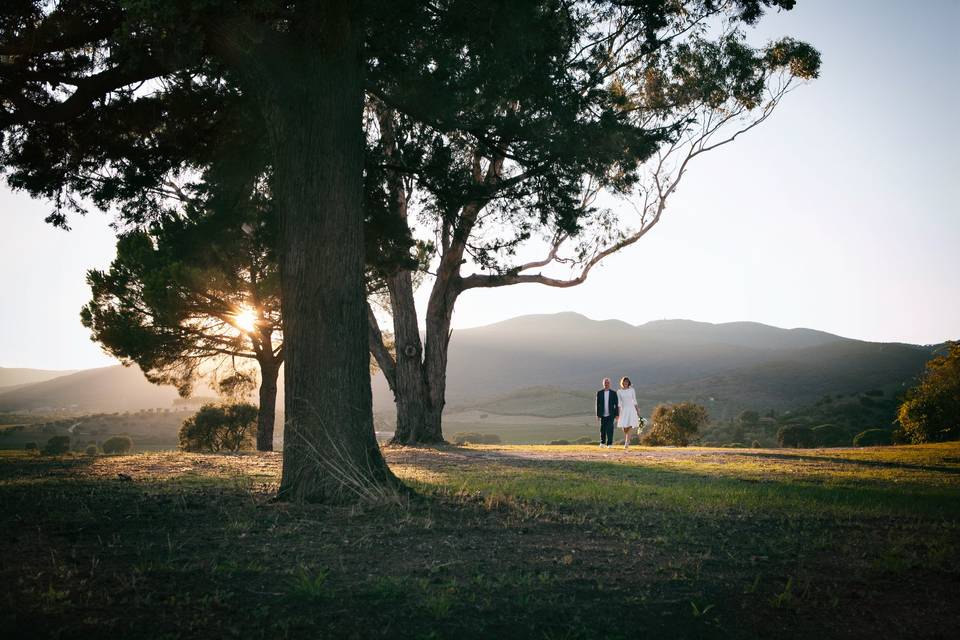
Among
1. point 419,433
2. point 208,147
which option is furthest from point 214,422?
point 208,147

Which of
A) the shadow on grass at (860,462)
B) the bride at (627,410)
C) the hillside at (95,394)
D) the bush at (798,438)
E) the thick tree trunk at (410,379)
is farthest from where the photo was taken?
the hillside at (95,394)

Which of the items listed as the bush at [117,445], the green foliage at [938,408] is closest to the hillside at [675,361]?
the green foliage at [938,408]

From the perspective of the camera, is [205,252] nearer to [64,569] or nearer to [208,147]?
[208,147]

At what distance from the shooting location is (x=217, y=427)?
25297mm

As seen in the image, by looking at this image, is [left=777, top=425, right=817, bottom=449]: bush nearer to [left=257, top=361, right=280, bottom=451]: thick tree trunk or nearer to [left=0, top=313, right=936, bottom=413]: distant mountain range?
[left=257, top=361, right=280, bottom=451]: thick tree trunk

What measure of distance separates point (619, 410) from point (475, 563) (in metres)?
15.0

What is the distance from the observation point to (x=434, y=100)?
26.1 ft

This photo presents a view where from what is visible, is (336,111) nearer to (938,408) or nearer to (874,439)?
(938,408)

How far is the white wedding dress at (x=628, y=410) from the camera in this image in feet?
57.9

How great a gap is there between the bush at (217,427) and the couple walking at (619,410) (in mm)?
14409

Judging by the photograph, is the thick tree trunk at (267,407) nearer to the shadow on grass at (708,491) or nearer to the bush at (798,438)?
the shadow on grass at (708,491)

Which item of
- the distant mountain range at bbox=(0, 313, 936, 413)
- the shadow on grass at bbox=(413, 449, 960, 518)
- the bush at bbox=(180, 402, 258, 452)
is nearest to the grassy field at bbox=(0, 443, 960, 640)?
the shadow on grass at bbox=(413, 449, 960, 518)

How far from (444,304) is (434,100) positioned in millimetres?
9684

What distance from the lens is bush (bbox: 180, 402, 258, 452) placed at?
82.9ft
